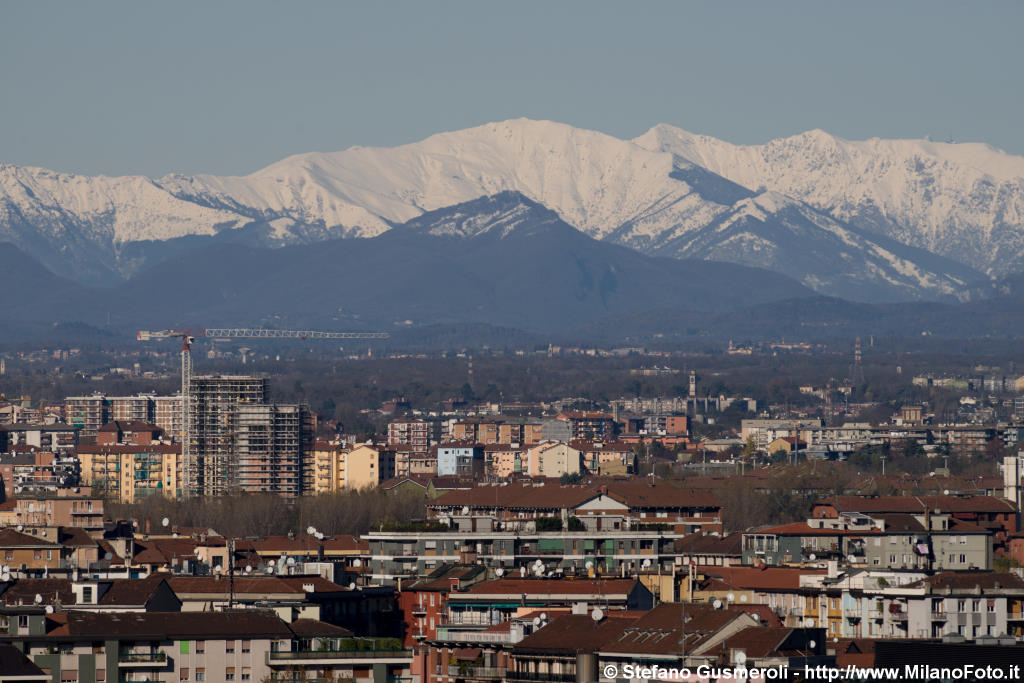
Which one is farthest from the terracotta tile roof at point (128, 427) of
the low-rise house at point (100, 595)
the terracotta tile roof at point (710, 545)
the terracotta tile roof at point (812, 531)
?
the low-rise house at point (100, 595)

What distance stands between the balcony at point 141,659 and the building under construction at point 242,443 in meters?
90.0

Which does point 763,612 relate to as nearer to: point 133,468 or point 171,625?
point 171,625

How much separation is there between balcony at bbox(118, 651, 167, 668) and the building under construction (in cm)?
9004

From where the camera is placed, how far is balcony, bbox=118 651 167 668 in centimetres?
4225

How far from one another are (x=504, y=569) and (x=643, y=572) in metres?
2.52

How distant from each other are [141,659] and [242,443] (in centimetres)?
10369

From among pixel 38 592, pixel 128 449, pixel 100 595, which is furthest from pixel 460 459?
pixel 100 595

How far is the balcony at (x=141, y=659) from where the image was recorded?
139ft

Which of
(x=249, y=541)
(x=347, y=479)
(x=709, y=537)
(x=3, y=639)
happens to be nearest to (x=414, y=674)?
(x=3, y=639)

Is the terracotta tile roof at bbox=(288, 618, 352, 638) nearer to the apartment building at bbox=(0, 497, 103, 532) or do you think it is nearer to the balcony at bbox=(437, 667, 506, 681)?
the balcony at bbox=(437, 667, 506, 681)

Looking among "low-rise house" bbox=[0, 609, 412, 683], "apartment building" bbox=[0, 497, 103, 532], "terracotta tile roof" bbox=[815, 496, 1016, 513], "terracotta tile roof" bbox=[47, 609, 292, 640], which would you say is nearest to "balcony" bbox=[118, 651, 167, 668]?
"low-rise house" bbox=[0, 609, 412, 683]

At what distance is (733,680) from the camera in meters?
32.7

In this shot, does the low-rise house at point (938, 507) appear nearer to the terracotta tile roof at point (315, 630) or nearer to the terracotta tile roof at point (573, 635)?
the terracotta tile roof at point (315, 630)

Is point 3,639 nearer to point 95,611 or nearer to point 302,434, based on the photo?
point 95,611
